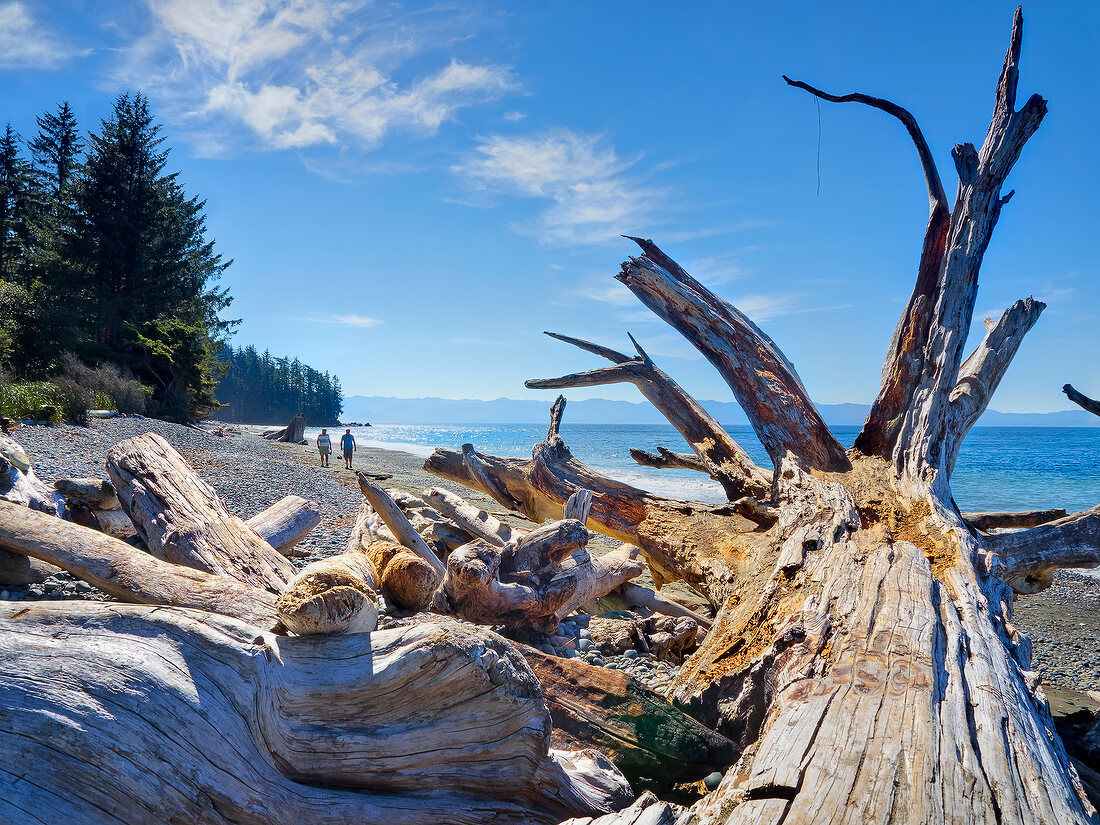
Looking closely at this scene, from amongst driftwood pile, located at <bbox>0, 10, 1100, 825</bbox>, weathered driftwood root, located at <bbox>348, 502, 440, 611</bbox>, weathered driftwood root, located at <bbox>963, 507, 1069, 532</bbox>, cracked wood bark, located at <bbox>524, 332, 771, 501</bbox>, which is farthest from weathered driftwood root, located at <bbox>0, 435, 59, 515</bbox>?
weathered driftwood root, located at <bbox>963, 507, 1069, 532</bbox>

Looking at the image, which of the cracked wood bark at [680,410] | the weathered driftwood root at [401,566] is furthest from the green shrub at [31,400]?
the cracked wood bark at [680,410]

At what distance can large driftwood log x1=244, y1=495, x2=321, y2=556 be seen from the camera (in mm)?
4484

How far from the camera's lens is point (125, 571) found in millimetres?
2781

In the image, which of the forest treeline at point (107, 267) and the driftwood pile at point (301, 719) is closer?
the driftwood pile at point (301, 719)

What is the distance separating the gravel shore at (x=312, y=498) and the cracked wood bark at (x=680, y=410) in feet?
7.22

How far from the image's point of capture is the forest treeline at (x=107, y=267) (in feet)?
76.3

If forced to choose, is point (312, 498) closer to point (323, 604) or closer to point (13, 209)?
point (323, 604)

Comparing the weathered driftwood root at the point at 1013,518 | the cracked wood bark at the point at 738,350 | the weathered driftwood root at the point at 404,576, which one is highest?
the cracked wood bark at the point at 738,350

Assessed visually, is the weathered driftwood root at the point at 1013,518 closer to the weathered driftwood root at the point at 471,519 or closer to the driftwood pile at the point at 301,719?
the weathered driftwood root at the point at 471,519

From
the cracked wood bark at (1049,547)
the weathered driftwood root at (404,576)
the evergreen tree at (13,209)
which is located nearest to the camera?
the weathered driftwood root at (404,576)

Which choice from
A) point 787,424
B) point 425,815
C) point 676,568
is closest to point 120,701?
point 425,815

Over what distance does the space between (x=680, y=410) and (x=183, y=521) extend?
478 cm

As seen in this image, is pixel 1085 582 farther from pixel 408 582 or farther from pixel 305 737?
pixel 305 737

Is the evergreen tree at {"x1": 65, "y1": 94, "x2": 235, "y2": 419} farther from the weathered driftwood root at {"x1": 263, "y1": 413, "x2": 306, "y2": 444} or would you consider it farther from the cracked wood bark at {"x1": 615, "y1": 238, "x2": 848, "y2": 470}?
the cracked wood bark at {"x1": 615, "y1": 238, "x2": 848, "y2": 470}
